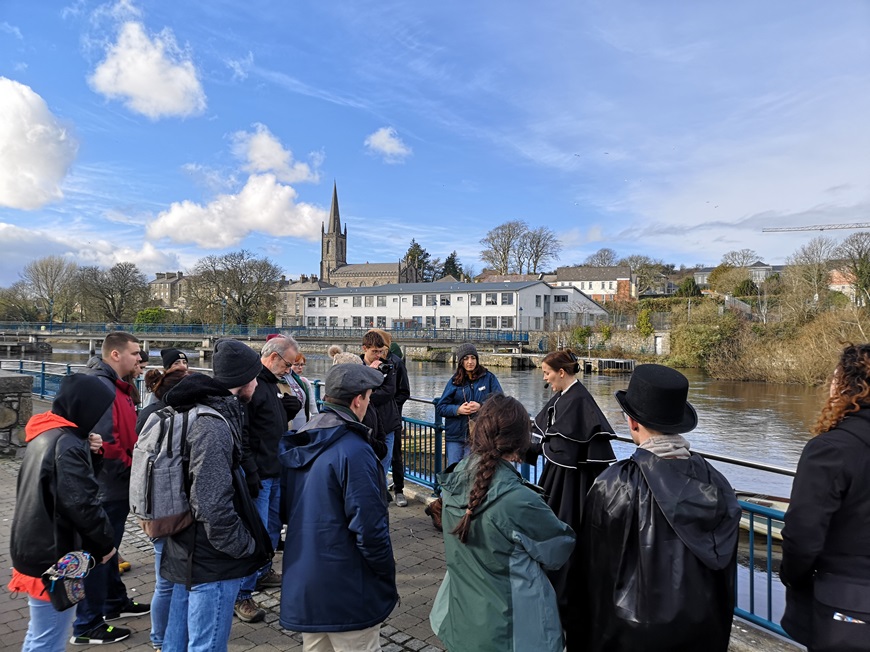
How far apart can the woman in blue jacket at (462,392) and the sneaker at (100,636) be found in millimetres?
3059

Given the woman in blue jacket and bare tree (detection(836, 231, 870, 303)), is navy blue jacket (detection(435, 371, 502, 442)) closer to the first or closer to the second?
the woman in blue jacket

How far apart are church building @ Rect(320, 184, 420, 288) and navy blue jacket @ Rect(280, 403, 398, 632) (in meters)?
111

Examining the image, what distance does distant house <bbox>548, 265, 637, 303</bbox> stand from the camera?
85.3m

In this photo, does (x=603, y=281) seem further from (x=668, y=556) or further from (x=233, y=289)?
(x=668, y=556)

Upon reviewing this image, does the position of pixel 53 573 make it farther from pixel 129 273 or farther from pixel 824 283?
pixel 129 273

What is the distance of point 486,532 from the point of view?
7.27ft

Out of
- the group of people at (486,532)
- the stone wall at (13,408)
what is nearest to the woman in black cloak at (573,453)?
the group of people at (486,532)

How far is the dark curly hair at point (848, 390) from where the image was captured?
218 centimetres

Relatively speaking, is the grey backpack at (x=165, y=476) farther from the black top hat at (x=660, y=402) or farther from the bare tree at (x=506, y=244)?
the bare tree at (x=506, y=244)

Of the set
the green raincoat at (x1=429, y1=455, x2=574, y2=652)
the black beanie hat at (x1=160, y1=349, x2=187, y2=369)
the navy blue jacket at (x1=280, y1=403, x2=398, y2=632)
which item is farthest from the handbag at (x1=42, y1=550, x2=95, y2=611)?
the black beanie hat at (x1=160, y1=349, x2=187, y2=369)

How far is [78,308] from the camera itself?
73.2m

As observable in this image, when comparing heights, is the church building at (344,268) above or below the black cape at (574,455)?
above

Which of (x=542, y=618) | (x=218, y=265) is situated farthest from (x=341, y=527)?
(x=218, y=265)

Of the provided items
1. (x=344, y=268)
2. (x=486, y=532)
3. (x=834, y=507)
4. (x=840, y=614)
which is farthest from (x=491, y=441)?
(x=344, y=268)
